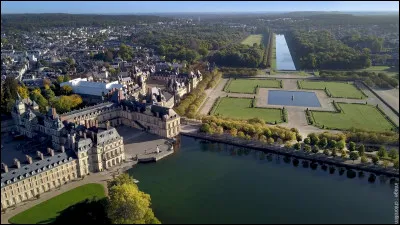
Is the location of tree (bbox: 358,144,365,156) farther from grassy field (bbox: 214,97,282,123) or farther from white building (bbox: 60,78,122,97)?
white building (bbox: 60,78,122,97)

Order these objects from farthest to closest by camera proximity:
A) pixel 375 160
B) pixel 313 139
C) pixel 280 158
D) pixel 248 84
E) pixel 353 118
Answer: pixel 248 84 → pixel 353 118 → pixel 313 139 → pixel 280 158 → pixel 375 160

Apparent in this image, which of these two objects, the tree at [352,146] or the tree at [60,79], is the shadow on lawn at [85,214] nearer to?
the tree at [352,146]

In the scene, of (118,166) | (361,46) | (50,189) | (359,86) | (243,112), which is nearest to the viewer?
(50,189)

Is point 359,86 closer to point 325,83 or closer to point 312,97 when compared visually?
point 325,83

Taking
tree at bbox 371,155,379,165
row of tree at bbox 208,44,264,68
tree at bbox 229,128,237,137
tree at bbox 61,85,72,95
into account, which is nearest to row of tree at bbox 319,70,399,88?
row of tree at bbox 208,44,264,68

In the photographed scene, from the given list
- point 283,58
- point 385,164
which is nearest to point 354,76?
point 283,58

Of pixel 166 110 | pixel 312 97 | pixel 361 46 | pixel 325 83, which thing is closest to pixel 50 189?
pixel 166 110

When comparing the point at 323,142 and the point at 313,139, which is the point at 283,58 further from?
the point at 323,142
